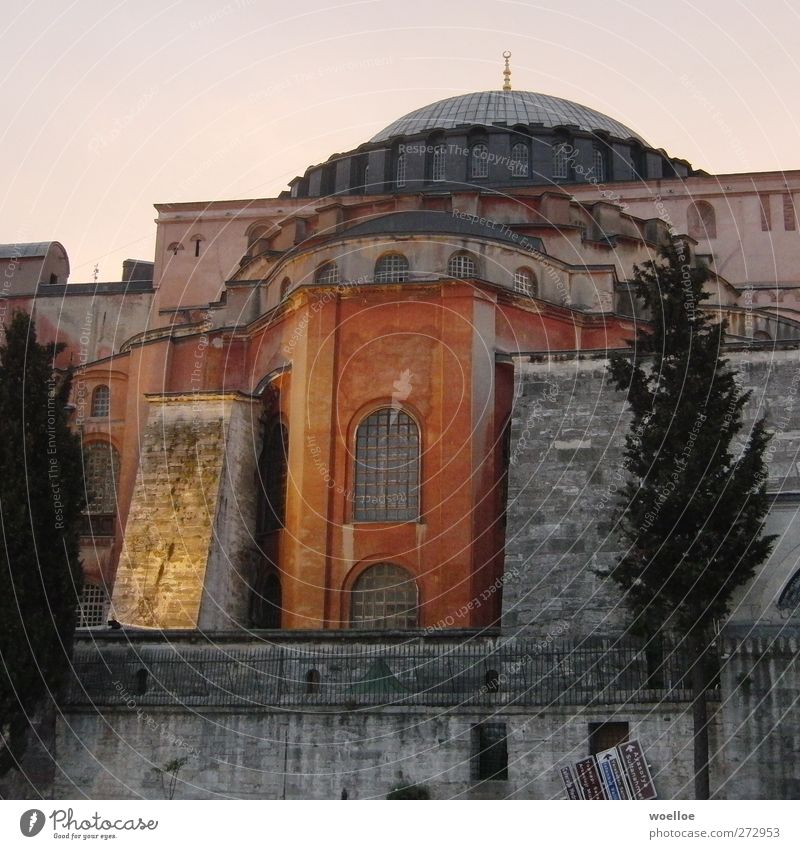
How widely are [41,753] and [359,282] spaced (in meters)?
12.1

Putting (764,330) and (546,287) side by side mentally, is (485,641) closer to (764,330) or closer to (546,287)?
(546,287)

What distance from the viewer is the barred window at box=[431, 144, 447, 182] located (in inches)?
1641

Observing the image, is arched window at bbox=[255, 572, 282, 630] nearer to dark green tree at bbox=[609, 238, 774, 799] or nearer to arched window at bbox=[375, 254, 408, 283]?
arched window at bbox=[375, 254, 408, 283]

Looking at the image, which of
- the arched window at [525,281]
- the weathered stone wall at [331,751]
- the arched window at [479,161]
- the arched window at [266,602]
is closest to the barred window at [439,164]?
the arched window at [479,161]

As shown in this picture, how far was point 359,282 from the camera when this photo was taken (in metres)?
29.8

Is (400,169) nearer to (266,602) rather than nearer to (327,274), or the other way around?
(327,274)

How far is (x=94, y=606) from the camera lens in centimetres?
3303

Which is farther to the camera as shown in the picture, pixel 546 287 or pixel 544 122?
pixel 544 122

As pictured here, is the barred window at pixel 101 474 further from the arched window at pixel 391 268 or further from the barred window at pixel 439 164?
the barred window at pixel 439 164

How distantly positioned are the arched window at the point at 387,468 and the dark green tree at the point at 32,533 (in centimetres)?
662

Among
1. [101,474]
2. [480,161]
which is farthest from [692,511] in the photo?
[480,161]

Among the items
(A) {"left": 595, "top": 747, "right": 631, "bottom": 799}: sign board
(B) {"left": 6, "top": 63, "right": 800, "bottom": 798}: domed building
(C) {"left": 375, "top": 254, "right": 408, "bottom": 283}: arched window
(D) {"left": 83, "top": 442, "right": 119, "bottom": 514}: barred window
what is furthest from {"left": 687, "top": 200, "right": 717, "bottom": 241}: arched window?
(A) {"left": 595, "top": 747, "right": 631, "bottom": 799}: sign board
